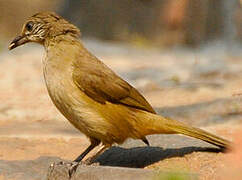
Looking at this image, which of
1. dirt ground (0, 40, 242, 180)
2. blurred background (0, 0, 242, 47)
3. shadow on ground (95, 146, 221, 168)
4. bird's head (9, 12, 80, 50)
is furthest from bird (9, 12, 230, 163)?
blurred background (0, 0, 242, 47)

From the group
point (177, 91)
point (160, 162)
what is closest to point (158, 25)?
point (177, 91)

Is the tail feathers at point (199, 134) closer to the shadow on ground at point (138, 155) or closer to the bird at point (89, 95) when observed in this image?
the bird at point (89, 95)

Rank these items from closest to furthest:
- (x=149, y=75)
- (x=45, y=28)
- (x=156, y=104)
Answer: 1. (x=45, y=28)
2. (x=156, y=104)
3. (x=149, y=75)

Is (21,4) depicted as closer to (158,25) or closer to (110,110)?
(158,25)

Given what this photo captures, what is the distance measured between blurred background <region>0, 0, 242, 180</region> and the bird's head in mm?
1185

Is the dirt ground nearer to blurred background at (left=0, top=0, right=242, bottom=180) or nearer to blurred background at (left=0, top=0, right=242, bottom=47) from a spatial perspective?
blurred background at (left=0, top=0, right=242, bottom=180)

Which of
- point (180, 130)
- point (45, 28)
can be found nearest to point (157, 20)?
point (45, 28)

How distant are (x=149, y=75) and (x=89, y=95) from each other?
239 inches

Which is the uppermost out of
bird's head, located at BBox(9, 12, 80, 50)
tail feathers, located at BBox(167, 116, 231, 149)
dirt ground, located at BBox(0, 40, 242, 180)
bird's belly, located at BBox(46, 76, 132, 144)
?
bird's head, located at BBox(9, 12, 80, 50)

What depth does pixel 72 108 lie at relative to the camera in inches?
278

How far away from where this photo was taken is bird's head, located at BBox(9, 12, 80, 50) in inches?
297

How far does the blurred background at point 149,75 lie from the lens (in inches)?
305

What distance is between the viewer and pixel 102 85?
7379 mm

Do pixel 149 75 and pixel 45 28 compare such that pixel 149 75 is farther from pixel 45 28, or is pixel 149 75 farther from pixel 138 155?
pixel 45 28
